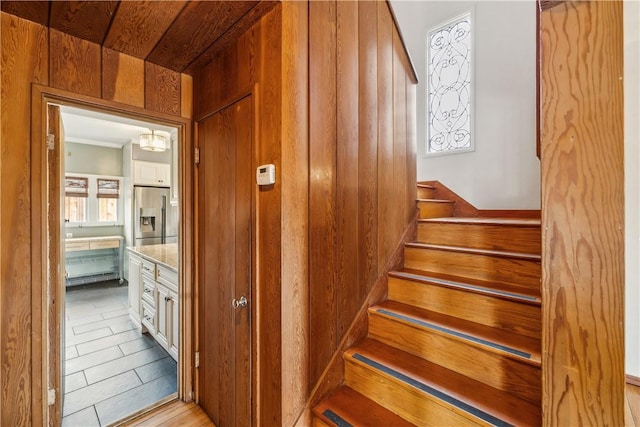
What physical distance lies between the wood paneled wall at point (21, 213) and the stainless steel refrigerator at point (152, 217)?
403cm

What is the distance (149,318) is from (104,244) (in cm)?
319

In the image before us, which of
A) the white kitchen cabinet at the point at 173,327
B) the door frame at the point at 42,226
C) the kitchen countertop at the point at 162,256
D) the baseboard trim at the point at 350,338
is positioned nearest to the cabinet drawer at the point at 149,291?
the kitchen countertop at the point at 162,256

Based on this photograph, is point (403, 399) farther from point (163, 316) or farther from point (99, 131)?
point (99, 131)

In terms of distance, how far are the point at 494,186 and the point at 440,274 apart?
172 cm

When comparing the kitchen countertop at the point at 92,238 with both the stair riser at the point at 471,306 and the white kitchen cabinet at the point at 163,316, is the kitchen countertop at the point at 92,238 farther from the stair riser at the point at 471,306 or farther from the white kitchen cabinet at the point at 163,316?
the stair riser at the point at 471,306

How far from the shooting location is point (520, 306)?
4.72 feet

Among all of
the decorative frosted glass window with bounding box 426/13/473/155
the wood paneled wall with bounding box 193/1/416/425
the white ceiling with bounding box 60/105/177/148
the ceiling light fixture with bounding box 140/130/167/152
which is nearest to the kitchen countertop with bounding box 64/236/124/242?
the white ceiling with bounding box 60/105/177/148

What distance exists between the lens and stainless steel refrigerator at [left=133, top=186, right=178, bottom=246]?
16.3 feet

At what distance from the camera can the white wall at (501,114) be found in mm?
2818

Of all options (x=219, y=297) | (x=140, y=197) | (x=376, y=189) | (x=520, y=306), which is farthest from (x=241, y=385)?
(x=140, y=197)

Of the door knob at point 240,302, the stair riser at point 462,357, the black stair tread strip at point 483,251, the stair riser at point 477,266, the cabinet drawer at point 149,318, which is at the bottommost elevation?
the cabinet drawer at point 149,318

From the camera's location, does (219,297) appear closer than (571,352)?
No

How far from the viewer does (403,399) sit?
4.45 feet

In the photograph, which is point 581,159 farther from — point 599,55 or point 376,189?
point 376,189
